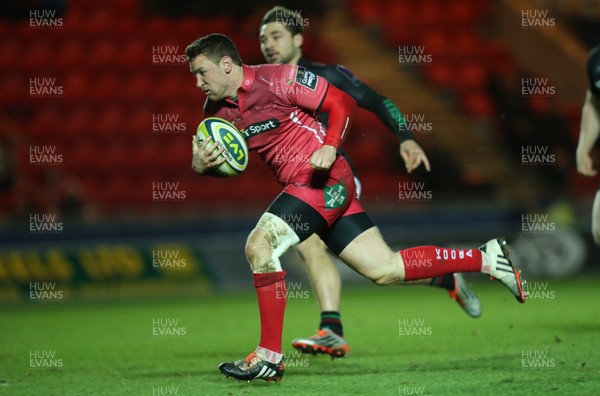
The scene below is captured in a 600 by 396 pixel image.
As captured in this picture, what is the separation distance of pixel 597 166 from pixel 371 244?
8.84 m

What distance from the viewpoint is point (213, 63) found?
18.4 feet

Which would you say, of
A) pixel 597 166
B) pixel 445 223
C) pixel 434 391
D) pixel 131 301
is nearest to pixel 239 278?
pixel 131 301

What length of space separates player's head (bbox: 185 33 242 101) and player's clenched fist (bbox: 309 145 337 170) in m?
0.72

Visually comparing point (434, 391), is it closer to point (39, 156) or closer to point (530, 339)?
point (530, 339)

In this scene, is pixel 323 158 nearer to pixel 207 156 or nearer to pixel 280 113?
pixel 280 113

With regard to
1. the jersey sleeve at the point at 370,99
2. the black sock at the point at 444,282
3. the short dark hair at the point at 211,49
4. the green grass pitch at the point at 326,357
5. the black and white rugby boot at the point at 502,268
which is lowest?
the green grass pitch at the point at 326,357

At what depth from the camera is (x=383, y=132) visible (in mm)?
14992

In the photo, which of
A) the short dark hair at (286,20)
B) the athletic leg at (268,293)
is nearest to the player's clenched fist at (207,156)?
the athletic leg at (268,293)

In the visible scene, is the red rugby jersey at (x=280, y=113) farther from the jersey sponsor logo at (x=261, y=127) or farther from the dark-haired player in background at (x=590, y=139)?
the dark-haired player in background at (x=590, y=139)

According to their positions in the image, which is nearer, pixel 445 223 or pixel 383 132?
pixel 445 223

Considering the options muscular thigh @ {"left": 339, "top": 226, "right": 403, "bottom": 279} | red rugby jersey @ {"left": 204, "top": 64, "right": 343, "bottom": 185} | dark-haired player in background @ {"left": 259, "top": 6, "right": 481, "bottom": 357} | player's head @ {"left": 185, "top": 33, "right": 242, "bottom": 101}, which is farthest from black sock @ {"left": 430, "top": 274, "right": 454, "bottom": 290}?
player's head @ {"left": 185, "top": 33, "right": 242, "bottom": 101}

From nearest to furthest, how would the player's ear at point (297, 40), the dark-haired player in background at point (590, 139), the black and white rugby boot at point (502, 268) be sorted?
the black and white rugby boot at point (502, 268) → the dark-haired player in background at point (590, 139) → the player's ear at point (297, 40)

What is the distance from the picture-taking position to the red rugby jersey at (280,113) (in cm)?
568

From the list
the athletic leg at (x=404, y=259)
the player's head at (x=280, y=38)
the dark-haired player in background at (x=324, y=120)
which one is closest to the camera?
the athletic leg at (x=404, y=259)
